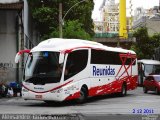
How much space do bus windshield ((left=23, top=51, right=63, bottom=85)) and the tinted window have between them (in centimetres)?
382

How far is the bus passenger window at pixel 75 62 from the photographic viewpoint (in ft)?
76.5

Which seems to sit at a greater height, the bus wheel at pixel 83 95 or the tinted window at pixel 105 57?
the tinted window at pixel 105 57

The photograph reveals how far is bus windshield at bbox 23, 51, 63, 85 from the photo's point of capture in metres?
22.8

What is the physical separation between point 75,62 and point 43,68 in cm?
182

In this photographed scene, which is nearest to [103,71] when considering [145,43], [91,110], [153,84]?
[91,110]

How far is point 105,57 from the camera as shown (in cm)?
2850

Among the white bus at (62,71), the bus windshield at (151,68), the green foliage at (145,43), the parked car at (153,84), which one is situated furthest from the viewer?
the green foliage at (145,43)

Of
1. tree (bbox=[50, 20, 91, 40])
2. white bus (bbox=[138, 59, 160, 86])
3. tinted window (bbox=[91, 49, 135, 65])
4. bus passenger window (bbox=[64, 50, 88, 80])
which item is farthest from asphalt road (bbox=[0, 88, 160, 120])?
tree (bbox=[50, 20, 91, 40])

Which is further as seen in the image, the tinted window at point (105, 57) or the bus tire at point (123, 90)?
the bus tire at point (123, 90)

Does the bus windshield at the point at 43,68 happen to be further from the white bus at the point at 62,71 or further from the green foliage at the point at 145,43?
the green foliage at the point at 145,43

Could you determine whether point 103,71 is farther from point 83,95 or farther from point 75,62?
point 75,62

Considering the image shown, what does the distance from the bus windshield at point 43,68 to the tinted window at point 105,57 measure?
12.5ft

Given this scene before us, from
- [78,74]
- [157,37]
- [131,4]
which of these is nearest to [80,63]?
[78,74]

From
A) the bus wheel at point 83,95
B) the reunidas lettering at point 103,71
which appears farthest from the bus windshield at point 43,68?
the reunidas lettering at point 103,71
